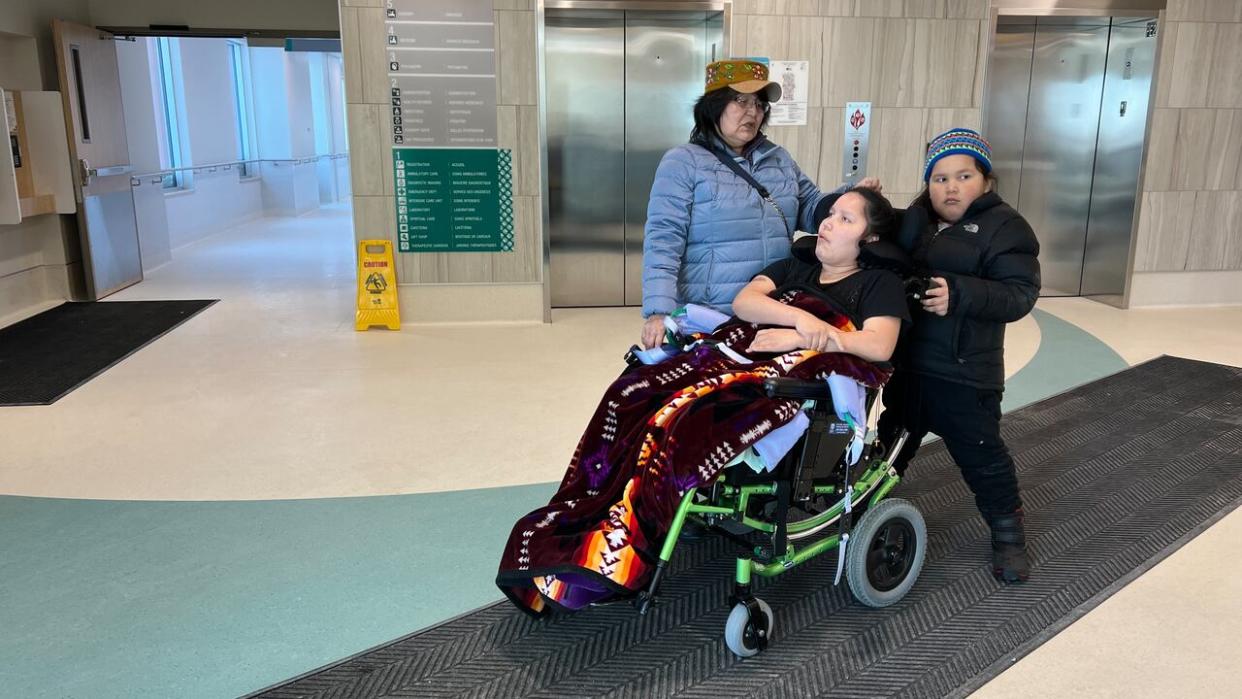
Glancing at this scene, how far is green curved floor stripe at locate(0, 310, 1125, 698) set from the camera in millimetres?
2318

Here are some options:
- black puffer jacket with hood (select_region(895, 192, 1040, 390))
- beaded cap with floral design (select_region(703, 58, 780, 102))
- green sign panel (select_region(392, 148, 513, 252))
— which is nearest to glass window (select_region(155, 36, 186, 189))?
green sign panel (select_region(392, 148, 513, 252))

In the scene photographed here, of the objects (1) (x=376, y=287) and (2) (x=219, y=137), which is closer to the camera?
(1) (x=376, y=287)

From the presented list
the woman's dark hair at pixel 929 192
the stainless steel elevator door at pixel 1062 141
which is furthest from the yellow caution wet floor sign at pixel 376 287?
the stainless steel elevator door at pixel 1062 141

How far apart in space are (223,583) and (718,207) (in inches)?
72.8

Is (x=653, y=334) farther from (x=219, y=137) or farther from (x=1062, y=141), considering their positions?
(x=219, y=137)

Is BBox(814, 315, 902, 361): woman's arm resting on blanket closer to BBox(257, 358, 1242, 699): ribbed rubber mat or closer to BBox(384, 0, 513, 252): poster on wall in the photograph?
BBox(257, 358, 1242, 699): ribbed rubber mat

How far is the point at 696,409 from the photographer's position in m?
2.21

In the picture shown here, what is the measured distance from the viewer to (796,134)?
20.3 ft

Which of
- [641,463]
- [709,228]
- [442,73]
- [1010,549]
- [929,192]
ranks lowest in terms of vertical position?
[1010,549]

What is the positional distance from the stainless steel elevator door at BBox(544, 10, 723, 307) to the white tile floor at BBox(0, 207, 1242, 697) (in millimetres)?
423

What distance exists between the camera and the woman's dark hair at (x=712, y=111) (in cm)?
268

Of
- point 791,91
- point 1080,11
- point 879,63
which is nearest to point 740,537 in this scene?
point 791,91

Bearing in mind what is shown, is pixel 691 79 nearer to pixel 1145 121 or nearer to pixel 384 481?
pixel 1145 121

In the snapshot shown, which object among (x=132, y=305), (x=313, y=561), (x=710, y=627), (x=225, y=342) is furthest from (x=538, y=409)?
(x=132, y=305)
